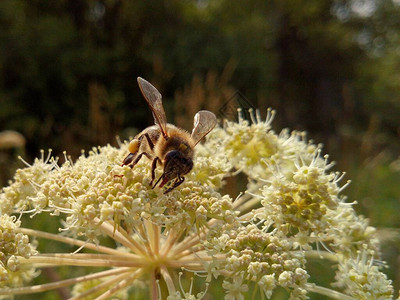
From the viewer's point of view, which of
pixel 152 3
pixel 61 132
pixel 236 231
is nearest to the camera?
pixel 236 231

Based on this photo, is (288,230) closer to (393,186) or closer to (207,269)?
(207,269)

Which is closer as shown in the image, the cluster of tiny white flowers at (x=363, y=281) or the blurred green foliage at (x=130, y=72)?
the cluster of tiny white flowers at (x=363, y=281)

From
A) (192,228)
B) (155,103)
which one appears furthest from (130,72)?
(192,228)

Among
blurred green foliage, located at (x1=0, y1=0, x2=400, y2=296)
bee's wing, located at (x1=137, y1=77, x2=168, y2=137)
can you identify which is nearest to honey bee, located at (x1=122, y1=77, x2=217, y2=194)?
bee's wing, located at (x1=137, y1=77, x2=168, y2=137)

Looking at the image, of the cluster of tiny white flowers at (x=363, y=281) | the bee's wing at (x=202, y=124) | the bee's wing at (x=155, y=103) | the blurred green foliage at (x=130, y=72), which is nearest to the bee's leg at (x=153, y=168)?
the bee's wing at (x=155, y=103)

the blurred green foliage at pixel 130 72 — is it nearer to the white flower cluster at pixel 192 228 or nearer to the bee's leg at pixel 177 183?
the white flower cluster at pixel 192 228

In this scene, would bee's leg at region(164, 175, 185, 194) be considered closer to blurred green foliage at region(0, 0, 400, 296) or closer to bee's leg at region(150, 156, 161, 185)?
bee's leg at region(150, 156, 161, 185)

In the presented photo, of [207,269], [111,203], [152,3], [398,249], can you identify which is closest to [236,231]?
[207,269]
